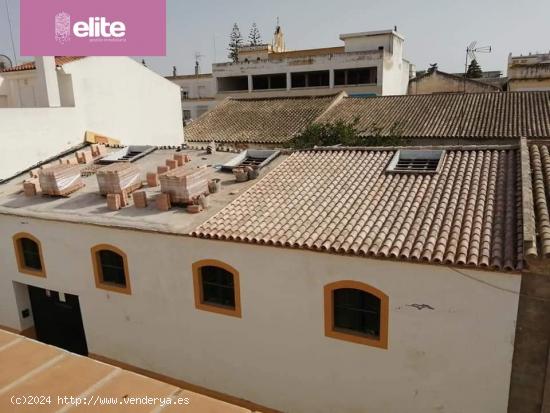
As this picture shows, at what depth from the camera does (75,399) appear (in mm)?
2811

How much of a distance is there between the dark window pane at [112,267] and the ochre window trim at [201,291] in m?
2.62

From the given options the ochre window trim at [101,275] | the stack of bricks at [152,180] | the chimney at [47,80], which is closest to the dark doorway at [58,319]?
the ochre window trim at [101,275]

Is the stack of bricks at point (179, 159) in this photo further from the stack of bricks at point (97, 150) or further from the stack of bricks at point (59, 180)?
the stack of bricks at point (97, 150)

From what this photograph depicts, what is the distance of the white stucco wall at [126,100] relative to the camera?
20453 mm

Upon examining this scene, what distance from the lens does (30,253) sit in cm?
1424

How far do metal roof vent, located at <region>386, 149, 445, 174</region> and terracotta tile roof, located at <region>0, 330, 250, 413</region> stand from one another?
10.5 m

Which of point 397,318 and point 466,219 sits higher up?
point 466,219

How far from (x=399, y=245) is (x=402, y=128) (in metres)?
17.2

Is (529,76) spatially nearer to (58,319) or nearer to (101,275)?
(101,275)

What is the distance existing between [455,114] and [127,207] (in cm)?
1996

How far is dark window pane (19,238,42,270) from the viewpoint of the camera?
46.2 ft

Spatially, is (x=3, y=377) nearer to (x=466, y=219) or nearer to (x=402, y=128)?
(x=466, y=219)

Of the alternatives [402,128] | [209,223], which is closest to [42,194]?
[209,223]

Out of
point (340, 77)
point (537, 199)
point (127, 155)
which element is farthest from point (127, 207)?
point (340, 77)
